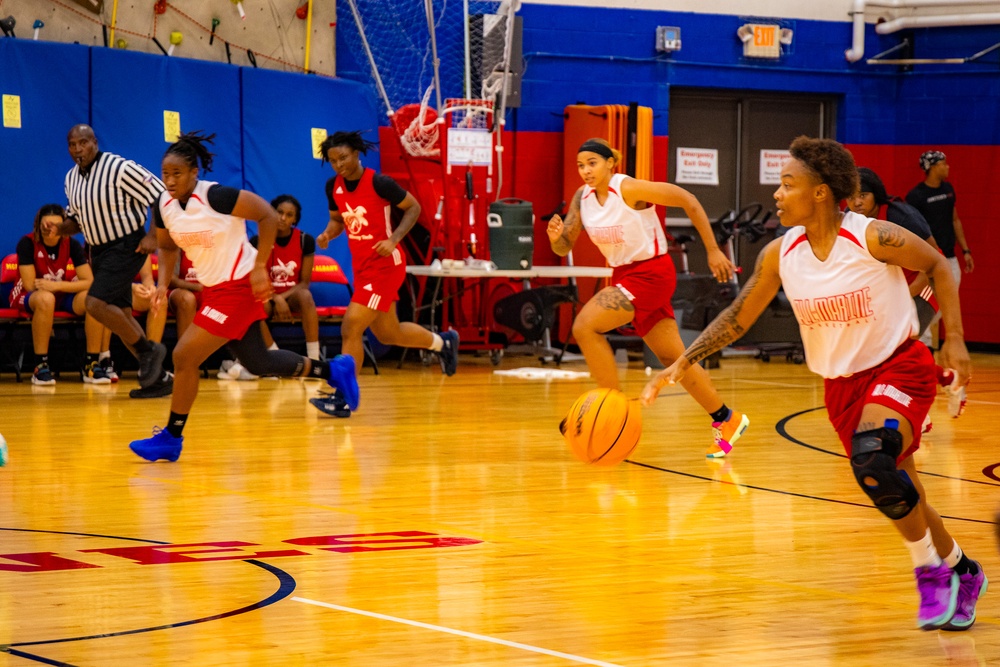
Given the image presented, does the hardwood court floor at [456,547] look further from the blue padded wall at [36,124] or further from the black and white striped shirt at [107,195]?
the blue padded wall at [36,124]

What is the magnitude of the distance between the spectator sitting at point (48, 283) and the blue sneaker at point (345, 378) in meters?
3.23

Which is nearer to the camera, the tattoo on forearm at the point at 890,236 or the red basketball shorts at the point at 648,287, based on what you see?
the tattoo on forearm at the point at 890,236

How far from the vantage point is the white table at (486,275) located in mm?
12680

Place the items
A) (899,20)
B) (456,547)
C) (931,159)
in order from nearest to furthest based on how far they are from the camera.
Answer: (456,547) < (931,159) < (899,20)

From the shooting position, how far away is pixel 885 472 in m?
3.89

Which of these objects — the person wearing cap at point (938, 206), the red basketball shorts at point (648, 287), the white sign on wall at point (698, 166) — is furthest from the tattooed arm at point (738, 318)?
the white sign on wall at point (698, 166)

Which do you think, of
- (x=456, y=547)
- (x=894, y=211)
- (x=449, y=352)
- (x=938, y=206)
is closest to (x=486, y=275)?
(x=449, y=352)

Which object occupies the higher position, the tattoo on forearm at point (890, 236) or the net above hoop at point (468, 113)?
the net above hoop at point (468, 113)

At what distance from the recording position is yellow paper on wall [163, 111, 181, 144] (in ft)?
41.2

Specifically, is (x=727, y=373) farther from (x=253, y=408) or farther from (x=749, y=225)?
(x=253, y=408)

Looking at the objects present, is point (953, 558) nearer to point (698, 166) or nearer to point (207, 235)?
point (207, 235)

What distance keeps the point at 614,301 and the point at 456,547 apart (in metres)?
2.84

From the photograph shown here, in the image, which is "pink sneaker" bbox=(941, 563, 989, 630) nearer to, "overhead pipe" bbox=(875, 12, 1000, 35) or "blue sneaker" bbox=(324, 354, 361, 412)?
"blue sneaker" bbox=(324, 354, 361, 412)

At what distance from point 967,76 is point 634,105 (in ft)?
14.5
